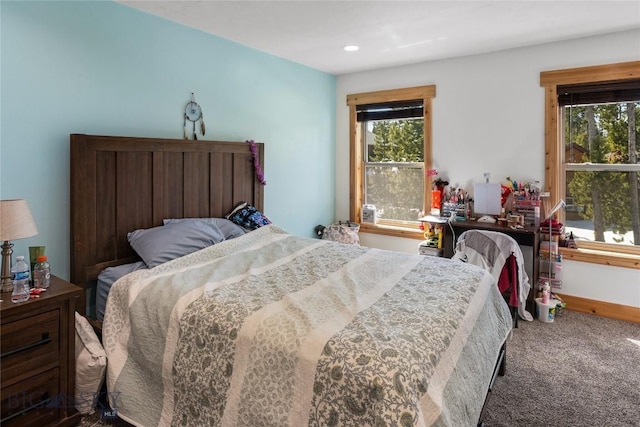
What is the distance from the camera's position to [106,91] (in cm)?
267

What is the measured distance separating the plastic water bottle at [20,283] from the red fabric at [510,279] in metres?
3.16

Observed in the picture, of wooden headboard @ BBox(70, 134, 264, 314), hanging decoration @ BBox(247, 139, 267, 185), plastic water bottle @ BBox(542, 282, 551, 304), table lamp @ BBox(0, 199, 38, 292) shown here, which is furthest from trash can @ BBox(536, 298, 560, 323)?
table lamp @ BBox(0, 199, 38, 292)

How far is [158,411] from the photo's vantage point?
186 centimetres

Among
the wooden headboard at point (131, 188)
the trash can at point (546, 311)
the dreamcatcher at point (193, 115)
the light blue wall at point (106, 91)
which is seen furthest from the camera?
the trash can at point (546, 311)

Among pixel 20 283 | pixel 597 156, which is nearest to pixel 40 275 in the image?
pixel 20 283

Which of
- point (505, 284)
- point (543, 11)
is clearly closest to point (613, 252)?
point (505, 284)

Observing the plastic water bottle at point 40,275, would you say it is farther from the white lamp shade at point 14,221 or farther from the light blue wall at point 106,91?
the light blue wall at point 106,91

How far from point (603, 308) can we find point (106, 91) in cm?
442

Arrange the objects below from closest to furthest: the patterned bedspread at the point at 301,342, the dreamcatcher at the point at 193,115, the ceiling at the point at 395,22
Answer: the patterned bedspread at the point at 301,342 → the ceiling at the point at 395,22 → the dreamcatcher at the point at 193,115

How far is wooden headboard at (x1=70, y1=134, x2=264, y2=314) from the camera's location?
243cm

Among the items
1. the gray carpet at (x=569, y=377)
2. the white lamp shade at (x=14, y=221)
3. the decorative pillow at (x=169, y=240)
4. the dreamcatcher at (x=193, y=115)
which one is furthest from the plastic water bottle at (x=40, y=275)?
the gray carpet at (x=569, y=377)

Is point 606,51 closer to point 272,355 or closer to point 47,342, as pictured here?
point 272,355

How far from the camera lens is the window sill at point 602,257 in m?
3.39

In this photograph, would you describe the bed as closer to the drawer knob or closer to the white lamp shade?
the drawer knob
